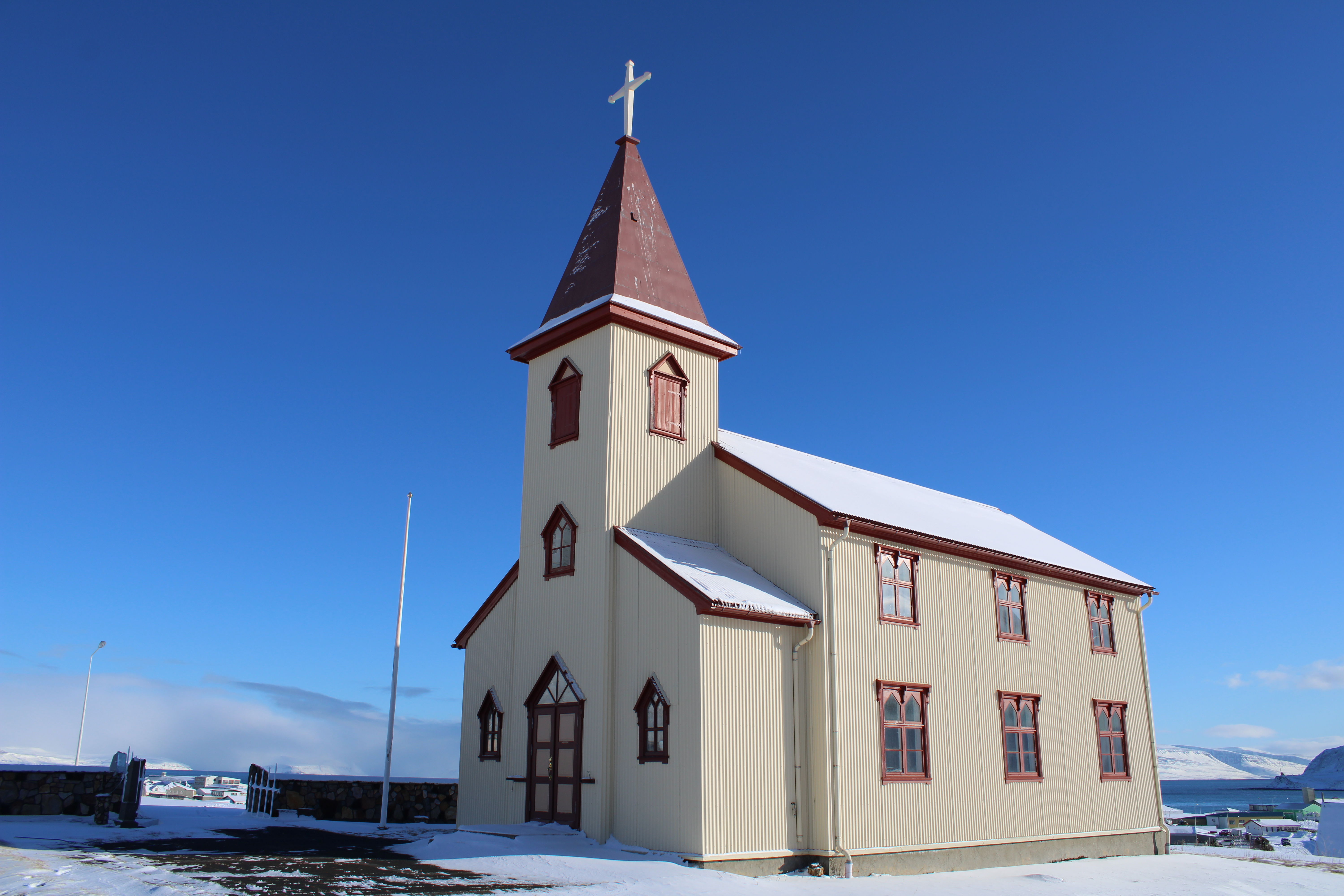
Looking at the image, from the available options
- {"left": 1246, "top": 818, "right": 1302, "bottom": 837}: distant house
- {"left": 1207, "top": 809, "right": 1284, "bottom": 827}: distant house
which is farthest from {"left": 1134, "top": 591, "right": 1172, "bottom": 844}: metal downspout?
{"left": 1207, "top": 809, "right": 1284, "bottom": 827}: distant house

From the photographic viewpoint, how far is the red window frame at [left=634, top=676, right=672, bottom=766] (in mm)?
17828

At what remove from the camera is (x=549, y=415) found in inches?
902

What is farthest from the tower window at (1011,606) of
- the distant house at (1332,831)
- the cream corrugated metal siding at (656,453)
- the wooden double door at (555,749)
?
the distant house at (1332,831)

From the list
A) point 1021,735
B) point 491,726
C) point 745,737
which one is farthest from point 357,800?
point 1021,735

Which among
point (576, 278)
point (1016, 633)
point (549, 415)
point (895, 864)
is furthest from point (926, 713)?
point (576, 278)

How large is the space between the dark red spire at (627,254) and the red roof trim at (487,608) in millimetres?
6269

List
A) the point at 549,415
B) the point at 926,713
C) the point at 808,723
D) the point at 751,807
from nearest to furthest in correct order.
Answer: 1. the point at 751,807
2. the point at 808,723
3. the point at 926,713
4. the point at 549,415

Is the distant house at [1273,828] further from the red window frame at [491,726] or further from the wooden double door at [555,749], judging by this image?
the wooden double door at [555,749]

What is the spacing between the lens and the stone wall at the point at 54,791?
75.3 feet

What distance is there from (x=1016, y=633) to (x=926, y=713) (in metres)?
4.70

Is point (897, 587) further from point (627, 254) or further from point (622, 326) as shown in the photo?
point (627, 254)

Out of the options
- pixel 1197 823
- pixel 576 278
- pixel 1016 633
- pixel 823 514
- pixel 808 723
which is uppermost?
pixel 576 278

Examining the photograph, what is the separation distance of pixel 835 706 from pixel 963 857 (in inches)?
199

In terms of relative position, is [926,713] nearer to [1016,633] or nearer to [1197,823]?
[1016,633]
